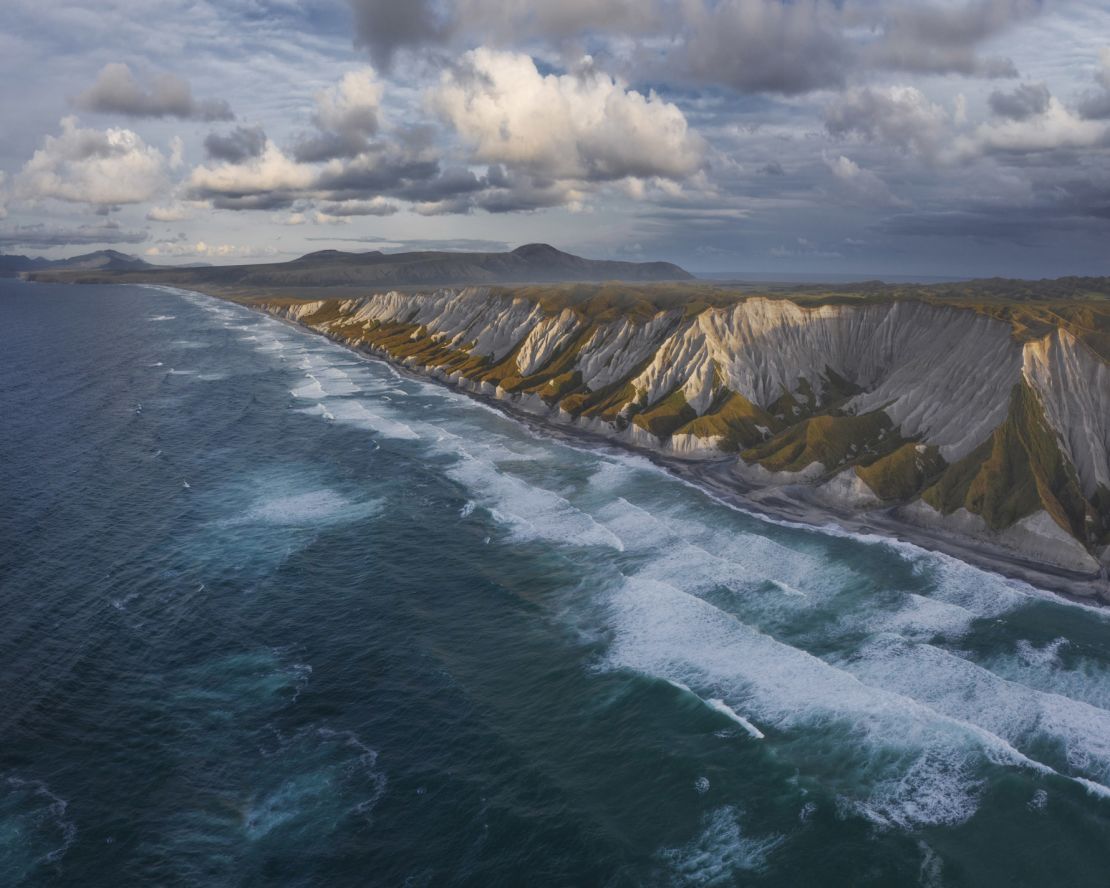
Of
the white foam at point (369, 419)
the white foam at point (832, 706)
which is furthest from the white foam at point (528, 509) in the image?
the white foam at point (369, 419)

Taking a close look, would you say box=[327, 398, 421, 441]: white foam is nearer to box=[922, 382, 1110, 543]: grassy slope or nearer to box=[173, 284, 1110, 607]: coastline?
box=[173, 284, 1110, 607]: coastline

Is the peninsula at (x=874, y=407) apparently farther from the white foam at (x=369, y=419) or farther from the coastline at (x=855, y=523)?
the white foam at (x=369, y=419)

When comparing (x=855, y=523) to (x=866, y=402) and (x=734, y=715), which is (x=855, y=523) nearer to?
(x=866, y=402)

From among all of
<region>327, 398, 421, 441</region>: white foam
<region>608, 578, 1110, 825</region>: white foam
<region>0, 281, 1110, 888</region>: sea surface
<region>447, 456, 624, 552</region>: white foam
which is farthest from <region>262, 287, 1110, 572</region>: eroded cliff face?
<region>608, 578, 1110, 825</region>: white foam

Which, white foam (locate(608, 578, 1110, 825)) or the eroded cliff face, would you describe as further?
the eroded cliff face

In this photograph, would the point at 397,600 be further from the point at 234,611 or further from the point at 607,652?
the point at 607,652
